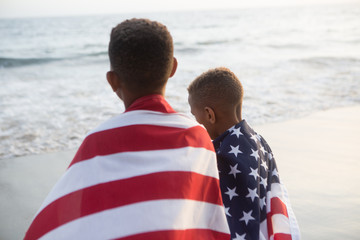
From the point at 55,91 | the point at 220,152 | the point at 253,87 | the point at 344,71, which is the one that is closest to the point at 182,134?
the point at 220,152

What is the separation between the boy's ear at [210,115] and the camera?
2.08 metres

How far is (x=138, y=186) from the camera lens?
4.35 ft

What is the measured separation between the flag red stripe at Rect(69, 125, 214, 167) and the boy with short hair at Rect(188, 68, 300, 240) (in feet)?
1.98

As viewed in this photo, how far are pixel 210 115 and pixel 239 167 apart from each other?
36 centimetres

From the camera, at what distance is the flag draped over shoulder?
129 centimetres

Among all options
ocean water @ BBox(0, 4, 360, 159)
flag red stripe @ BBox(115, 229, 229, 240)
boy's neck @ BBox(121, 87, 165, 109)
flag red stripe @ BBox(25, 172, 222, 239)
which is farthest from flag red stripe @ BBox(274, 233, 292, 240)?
ocean water @ BBox(0, 4, 360, 159)

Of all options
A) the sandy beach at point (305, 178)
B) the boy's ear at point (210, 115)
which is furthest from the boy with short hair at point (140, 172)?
the sandy beach at point (305, 178)

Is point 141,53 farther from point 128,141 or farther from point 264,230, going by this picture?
point 264,230

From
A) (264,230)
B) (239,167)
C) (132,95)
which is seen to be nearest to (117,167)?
(132,95)

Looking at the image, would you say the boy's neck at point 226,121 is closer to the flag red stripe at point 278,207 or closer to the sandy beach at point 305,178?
the flag red stripe at point 278,207

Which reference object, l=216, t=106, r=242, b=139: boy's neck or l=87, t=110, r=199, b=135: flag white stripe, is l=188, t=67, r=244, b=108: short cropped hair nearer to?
l=216, t=106, r=242, b=139: boy's neck

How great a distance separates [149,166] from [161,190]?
98 millimetres

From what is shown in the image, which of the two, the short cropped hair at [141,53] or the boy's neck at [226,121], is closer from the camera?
the short cropped hair at [141,53]

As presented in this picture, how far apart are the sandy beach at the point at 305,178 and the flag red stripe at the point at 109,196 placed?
5.43ft
